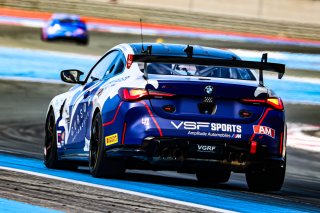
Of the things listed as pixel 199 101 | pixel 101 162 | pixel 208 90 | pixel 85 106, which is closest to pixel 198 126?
pixel 199 101

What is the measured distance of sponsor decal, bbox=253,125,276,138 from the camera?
8578 mm

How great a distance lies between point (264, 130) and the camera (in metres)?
8.62

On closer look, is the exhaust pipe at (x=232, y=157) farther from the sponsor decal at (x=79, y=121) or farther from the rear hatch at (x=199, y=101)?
the sponsor decal at (x=79, y=121)

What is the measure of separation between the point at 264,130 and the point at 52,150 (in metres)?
2.91

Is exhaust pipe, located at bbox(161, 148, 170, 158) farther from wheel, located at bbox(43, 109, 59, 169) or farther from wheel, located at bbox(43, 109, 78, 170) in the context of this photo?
wheel, located at bbox(43, 109, 59, 169)

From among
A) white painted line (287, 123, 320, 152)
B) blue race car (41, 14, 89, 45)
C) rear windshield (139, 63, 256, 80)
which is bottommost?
blue race car (41, 14, 89, 45)

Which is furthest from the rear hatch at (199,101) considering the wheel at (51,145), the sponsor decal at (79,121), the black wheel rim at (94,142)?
the wheel at (51,145)

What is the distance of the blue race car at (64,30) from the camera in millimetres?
45031

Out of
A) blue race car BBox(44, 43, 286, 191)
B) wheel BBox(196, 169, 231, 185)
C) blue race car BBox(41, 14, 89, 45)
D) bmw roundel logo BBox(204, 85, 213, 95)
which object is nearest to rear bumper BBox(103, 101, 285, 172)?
blue race car BBox(44, 43, 286, 191)

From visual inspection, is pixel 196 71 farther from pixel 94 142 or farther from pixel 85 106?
pixel 85 106

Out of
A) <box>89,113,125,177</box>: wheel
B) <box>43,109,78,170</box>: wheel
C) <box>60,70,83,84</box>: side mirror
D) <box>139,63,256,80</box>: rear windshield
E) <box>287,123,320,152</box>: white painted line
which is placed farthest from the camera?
<box>287,123,320,152</box>: white painted line

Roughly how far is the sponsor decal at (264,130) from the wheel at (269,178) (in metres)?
0.32

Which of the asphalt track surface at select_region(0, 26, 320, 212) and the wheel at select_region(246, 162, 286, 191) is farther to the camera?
the wheel at select_region(246, 162, 286, 191)

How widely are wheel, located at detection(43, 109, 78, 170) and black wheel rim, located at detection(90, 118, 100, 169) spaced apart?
1410 millimetres
